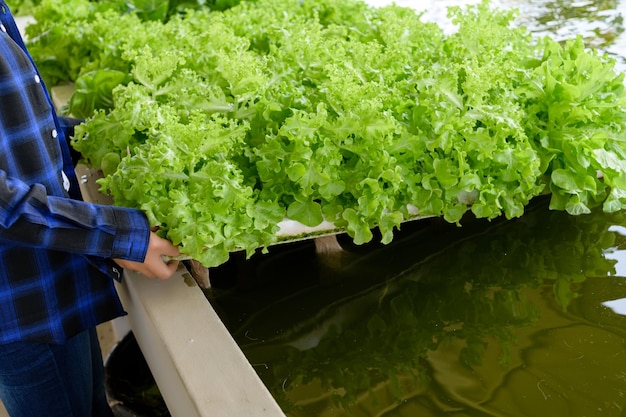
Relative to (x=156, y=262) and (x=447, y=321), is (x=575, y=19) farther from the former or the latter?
(x=156, y=262)

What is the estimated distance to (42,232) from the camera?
1464mm

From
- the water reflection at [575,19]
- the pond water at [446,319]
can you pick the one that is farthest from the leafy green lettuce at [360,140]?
the water reflection at [575,19]

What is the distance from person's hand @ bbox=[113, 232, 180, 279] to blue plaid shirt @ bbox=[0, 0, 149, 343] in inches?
1.0

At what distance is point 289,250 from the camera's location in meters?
1.95

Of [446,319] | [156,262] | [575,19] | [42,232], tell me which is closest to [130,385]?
[156,262]

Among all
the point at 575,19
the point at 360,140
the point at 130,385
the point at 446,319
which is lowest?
the point at 130,385

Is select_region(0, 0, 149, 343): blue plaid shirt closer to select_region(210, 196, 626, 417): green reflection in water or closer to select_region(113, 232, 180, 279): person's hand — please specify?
select_region(113, 232, 180, 279): person's hand

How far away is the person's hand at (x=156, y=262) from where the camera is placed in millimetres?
1559

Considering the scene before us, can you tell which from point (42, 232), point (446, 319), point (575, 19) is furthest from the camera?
point (575, 19)

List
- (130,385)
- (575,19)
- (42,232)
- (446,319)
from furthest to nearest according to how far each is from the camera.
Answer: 1. (575,19)
2. (130,385)
3. (446,319)
4. (42,232)

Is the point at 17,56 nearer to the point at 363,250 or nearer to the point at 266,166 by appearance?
the point at 266,166

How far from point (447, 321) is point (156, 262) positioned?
2.24 feet

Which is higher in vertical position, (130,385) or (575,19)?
(575,19)

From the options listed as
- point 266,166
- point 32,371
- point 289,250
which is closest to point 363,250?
point 289,250
